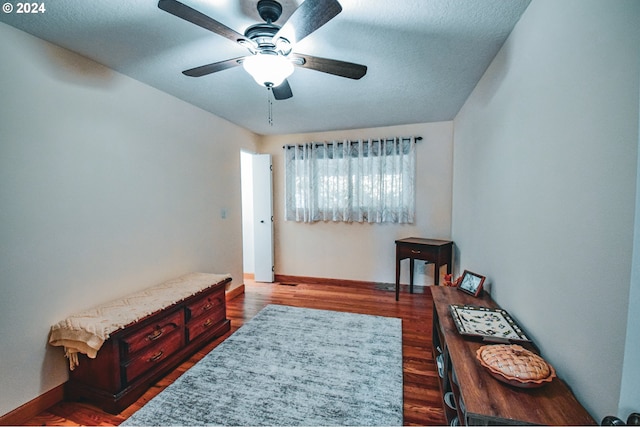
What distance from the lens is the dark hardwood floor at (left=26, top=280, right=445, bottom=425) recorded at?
5.06ft

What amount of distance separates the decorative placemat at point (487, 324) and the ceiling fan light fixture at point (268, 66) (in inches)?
64.8

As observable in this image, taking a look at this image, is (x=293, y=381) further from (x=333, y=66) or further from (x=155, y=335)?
(x=333, y=66)

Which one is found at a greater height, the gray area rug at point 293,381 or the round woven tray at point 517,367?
the round woven tray at point 517,367

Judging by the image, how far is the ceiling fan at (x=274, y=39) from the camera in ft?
3.56

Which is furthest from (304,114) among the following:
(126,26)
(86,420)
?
(86,420)

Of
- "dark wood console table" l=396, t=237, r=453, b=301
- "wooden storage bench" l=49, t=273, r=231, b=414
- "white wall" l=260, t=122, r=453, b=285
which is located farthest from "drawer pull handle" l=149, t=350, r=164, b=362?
"dark wood console table" l=396, t=237, r=453, b=301

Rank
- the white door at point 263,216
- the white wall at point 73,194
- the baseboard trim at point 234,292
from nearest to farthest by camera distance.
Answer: the white wall at point 73,194 < the baseboard trim at point 234,292 < the white door at point 263,216

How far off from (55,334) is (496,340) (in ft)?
8.34

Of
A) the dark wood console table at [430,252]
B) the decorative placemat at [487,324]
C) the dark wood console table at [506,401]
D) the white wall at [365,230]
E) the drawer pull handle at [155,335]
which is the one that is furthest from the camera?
the white wall at [365,230]

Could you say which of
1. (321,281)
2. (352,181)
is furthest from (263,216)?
(352,181)

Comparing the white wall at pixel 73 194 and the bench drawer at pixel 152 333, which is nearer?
the white wall at pixel 73 194

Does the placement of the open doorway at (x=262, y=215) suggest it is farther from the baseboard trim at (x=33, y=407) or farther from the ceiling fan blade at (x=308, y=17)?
the ceiling fan blade at (x=308, y=17)

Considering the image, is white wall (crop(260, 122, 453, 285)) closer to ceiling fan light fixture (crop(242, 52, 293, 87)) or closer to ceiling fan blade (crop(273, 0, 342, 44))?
ceiling fan light fixture (crop(242, 52, 293, 87))

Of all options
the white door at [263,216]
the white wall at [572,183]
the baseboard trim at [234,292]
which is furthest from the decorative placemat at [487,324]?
the white door at [263,216]
